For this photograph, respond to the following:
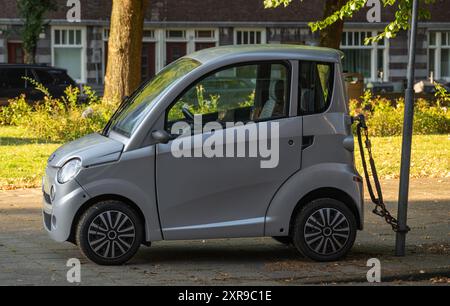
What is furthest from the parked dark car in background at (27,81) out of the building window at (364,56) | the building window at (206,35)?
the building window at (364,56)

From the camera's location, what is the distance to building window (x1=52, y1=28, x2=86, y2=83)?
44.6 meters

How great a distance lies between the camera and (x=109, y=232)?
9.65m

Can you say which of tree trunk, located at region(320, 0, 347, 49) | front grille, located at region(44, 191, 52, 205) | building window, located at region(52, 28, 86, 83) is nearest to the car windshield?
front grille, located at region(44, 191, 52, 205)

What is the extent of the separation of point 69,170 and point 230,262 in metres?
1.77

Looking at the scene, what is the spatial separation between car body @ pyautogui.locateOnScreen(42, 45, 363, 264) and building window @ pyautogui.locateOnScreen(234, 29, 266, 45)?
37.4 meters

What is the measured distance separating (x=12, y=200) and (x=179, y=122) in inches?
216

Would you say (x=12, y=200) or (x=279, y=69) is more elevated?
(x=279, y=69)

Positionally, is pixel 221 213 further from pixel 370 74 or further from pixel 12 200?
pixel 370 74

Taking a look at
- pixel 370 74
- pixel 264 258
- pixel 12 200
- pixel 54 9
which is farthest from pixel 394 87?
pixel 264 258

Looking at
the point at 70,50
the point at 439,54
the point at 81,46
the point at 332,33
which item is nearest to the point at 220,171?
the point at 332,33

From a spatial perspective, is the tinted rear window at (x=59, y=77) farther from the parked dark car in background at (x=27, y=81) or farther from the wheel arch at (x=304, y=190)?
the wheel arch at (x=304, y=190)

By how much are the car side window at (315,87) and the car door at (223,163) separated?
0.17 metres

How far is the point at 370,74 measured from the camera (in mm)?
49781

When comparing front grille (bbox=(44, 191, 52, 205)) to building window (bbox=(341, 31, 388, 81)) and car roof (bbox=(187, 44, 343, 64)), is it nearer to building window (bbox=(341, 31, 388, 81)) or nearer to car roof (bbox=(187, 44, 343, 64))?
car roof (bbox=(187, 44, 343, 64))
